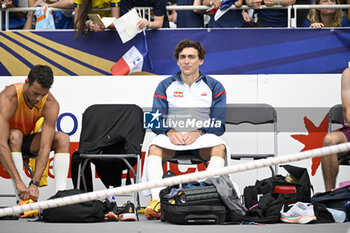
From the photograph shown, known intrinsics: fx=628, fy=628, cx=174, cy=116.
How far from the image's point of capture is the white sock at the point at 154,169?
17.4 feet

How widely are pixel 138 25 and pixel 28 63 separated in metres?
1.38

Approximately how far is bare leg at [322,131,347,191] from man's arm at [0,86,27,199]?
269 centimetres

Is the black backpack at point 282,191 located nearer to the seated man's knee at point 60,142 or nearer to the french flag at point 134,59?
the seated man's knee at point 60,142

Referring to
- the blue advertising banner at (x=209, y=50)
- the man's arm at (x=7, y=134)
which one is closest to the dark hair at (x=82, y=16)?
the blue advertising banner at (x=209, y=50)

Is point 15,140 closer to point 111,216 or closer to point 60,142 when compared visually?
point 60,142

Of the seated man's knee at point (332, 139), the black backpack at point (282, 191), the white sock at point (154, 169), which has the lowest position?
the black backpack at point (282, 191)

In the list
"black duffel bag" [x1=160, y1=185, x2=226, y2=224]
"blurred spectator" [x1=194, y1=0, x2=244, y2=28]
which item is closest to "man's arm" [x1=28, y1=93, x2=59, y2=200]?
"black duffel bag" [x1=160, y1=185, x2=226, y2=224]

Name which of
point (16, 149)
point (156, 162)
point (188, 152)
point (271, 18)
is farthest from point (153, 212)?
point (271, 18)

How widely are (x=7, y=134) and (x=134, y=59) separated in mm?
1973

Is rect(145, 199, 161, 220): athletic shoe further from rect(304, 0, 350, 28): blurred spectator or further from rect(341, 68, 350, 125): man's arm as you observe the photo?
rect(304, 0, 350, 28): blurred spectator

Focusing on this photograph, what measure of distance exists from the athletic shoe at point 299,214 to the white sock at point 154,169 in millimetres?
1124

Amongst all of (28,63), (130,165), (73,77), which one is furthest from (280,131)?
(28,63)

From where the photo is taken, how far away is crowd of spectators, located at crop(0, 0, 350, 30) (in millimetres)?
7020

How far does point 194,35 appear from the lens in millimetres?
7074
